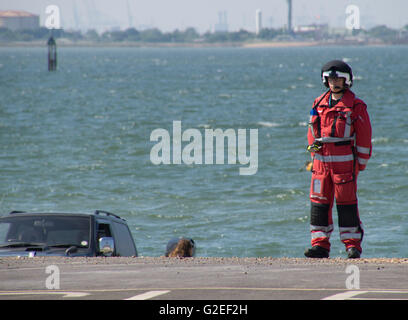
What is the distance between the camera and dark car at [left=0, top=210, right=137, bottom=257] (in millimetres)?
10414

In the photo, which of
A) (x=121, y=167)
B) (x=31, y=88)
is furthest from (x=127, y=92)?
(x=121, y=167)

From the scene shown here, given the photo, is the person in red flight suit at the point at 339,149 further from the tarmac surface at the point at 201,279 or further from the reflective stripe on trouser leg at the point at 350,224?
the tarmac surface at the point at 201,279

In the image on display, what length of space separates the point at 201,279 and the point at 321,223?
6.42 ft

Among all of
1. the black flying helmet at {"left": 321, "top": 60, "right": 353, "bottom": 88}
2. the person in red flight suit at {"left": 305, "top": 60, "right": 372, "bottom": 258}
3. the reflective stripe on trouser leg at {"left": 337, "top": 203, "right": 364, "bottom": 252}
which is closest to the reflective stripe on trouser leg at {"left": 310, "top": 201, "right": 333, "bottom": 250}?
the person in red flight suit at {"left": 305, "top": 60, "right": 372, "bottom": 258}

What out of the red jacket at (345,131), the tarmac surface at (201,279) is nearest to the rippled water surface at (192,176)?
the tarmac surface at (201,279)

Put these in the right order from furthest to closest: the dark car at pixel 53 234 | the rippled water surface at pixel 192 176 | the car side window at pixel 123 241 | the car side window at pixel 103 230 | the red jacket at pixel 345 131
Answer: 1. the rippled water surface at pixel 192 176
2. the car side window at pixel 123 241
3. the car side window at pixel 103 230
4. the dark car at pixel 53 234
5. the red jacket at pixel 345 131

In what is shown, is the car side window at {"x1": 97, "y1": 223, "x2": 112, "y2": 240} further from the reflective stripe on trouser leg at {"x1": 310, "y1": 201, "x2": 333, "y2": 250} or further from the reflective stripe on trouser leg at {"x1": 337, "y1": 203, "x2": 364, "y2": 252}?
the reflective stripe on trouser leg at {"x1": 337, "y1": 203, "x2": 364, "y2": 252}

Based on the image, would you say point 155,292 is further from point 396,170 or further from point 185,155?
point 185,155

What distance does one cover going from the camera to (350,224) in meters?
9.52

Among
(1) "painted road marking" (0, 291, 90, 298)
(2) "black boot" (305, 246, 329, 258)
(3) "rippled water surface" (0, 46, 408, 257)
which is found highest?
(1) "painted road marking" (0, 291, 90, 298)

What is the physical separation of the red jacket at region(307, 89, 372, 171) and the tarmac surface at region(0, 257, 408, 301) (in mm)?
1148

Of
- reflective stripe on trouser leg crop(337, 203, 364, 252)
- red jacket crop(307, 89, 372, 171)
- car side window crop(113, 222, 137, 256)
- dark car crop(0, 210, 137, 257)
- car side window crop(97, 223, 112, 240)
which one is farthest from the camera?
car side window crop(113, 222, 137, 256)

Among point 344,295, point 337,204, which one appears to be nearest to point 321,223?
point 337,204

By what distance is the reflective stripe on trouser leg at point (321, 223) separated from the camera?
31.2 feet
